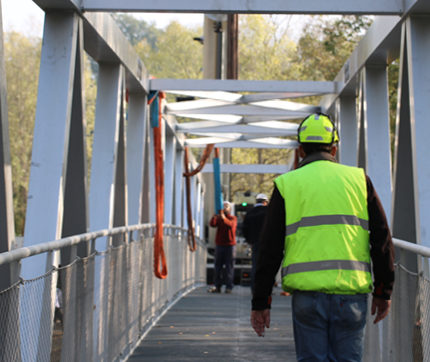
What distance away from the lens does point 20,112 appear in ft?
133

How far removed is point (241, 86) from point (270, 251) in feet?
25.2

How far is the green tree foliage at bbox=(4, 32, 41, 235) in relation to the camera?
3897 cm

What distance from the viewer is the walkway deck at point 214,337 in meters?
7.32

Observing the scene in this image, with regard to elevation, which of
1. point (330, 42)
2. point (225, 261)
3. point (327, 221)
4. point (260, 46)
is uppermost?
point (260, 46)

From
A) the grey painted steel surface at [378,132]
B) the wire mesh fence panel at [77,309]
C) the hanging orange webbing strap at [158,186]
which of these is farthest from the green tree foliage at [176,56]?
the wire mesh fence panel at [77,309]

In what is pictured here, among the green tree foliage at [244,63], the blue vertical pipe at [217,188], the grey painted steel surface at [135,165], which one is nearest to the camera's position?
the grey painted steel surface at [135,165]

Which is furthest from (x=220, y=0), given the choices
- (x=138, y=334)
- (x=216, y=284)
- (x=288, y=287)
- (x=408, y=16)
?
(x=216, y=284)

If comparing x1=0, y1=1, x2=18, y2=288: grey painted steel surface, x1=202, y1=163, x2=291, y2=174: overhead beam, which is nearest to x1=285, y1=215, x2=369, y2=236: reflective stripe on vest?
x1=0, y1=1, x2=18, y2=288: grey painted steel surface

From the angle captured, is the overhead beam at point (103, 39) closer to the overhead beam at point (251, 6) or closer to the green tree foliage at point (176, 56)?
the overhead beam at point (251, 6)

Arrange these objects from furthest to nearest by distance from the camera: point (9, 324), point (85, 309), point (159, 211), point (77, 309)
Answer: point (159, 211)
point (85, 309)
point (77, 309)
point (9, 324)

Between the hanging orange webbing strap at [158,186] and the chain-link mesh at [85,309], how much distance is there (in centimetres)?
13

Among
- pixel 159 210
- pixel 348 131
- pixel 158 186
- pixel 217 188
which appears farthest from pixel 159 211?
pixel 217 188

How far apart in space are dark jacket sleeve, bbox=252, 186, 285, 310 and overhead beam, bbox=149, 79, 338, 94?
758 centimetres

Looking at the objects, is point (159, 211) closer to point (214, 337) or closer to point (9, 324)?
point (214, 337)
